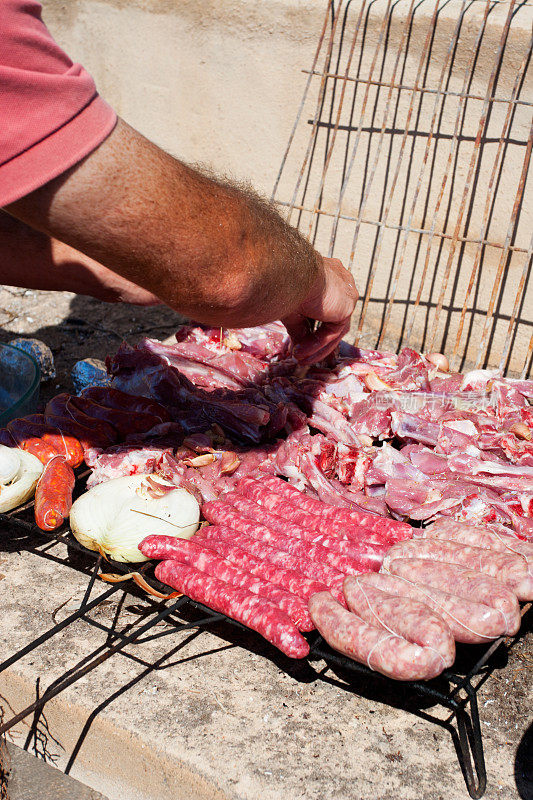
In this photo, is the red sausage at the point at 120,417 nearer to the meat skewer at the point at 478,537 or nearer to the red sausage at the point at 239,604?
the red sausage at the point at 239,604

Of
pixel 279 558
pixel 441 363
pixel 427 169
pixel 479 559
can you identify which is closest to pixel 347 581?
pixel 279 558

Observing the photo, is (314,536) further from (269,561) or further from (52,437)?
(52,437)

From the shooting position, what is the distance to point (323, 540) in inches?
131

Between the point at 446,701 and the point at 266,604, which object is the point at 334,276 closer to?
the point at 266,604

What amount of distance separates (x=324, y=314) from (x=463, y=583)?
5.04ft

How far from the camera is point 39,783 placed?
2893 mm

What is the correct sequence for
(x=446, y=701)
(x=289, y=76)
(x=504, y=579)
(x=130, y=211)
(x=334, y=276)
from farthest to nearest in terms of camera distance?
(x=289, y=76) → (x=334, y=276) → (x=504, y=579) → (x=446, y=701) → (x=130, y=211)

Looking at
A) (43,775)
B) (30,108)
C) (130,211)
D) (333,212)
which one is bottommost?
(43,775)

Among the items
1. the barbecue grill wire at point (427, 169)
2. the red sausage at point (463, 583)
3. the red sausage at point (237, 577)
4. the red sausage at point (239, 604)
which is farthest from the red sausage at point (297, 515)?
the barbecue grill wire at point (427, 169)

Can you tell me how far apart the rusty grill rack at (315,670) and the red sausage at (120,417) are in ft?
2.69

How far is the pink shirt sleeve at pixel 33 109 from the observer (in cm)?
212

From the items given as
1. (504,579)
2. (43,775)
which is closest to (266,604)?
(504,579)

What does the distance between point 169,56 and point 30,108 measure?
510 cm

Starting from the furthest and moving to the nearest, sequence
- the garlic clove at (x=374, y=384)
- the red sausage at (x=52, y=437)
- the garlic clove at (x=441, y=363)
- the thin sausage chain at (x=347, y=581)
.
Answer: the garlic clove at (x=441, y=363)
the garlic clove at (x=374, y=384)
the red sausage at (x=52, y=437)
the thin sausage chain at (x=347, y=581)
